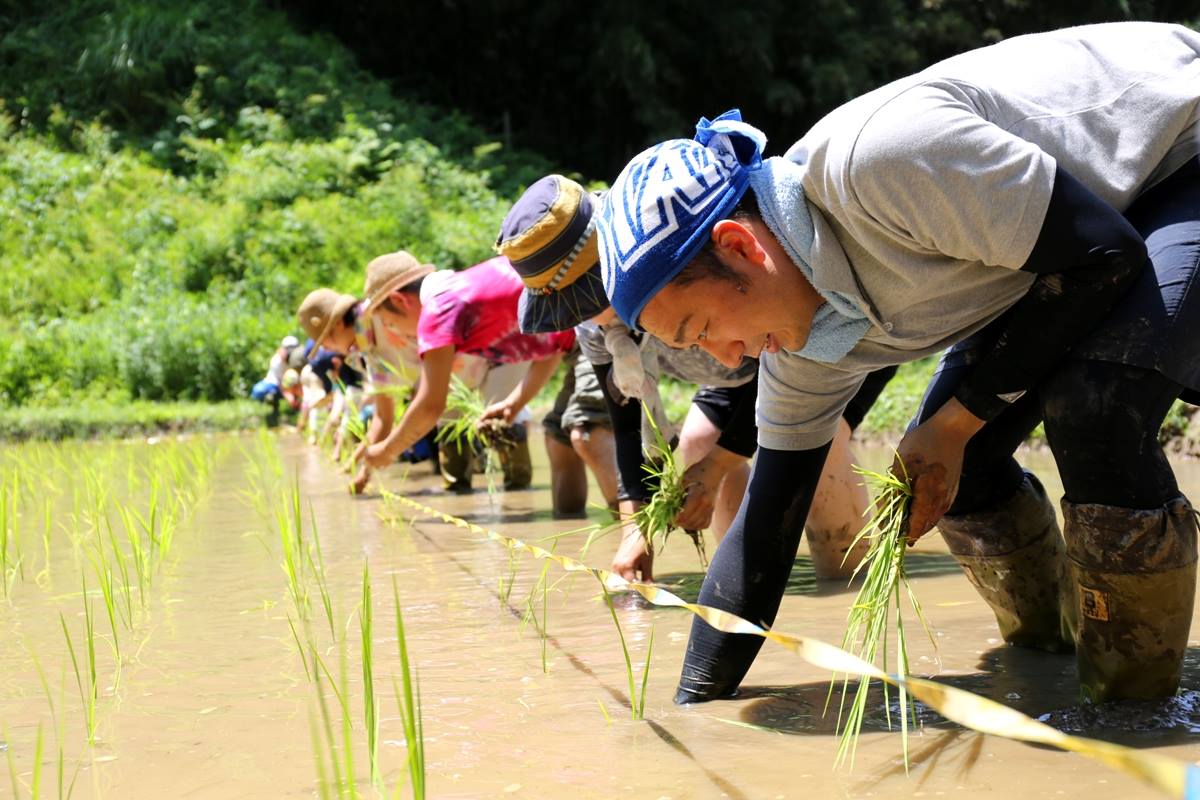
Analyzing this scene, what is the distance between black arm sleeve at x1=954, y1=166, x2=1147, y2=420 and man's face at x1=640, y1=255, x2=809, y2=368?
295mm

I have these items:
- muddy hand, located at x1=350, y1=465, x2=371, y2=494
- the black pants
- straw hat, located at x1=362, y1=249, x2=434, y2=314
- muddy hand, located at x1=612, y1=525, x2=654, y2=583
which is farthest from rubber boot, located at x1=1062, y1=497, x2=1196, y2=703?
muddy hand, located at x1=350, y1=465, x2=371, y2=494

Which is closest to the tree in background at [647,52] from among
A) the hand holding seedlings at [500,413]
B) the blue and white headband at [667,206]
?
the hand holding seedlings at [500,413]

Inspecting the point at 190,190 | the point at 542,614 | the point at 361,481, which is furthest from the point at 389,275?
the point at 190,190

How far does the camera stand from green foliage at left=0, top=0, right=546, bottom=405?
1227 centimetres

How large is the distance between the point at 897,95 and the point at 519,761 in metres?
1.09

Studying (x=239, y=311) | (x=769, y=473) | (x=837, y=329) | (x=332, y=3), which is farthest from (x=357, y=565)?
(x=332, y=3)

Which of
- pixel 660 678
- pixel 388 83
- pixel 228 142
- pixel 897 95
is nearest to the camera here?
pixel 897 95

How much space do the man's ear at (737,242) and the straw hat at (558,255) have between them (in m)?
1.25

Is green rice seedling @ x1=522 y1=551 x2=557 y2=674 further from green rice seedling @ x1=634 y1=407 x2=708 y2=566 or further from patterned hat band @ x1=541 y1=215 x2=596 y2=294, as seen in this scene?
patterned hat band @ x1=541 y1=215 x2=596 y2=294

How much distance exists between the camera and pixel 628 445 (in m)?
3.54

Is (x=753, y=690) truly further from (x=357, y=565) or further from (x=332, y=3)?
(x=332, y=3)

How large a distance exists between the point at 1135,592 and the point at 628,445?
177 centimetres

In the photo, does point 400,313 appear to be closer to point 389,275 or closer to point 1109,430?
point 389,275

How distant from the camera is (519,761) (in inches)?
76.7
